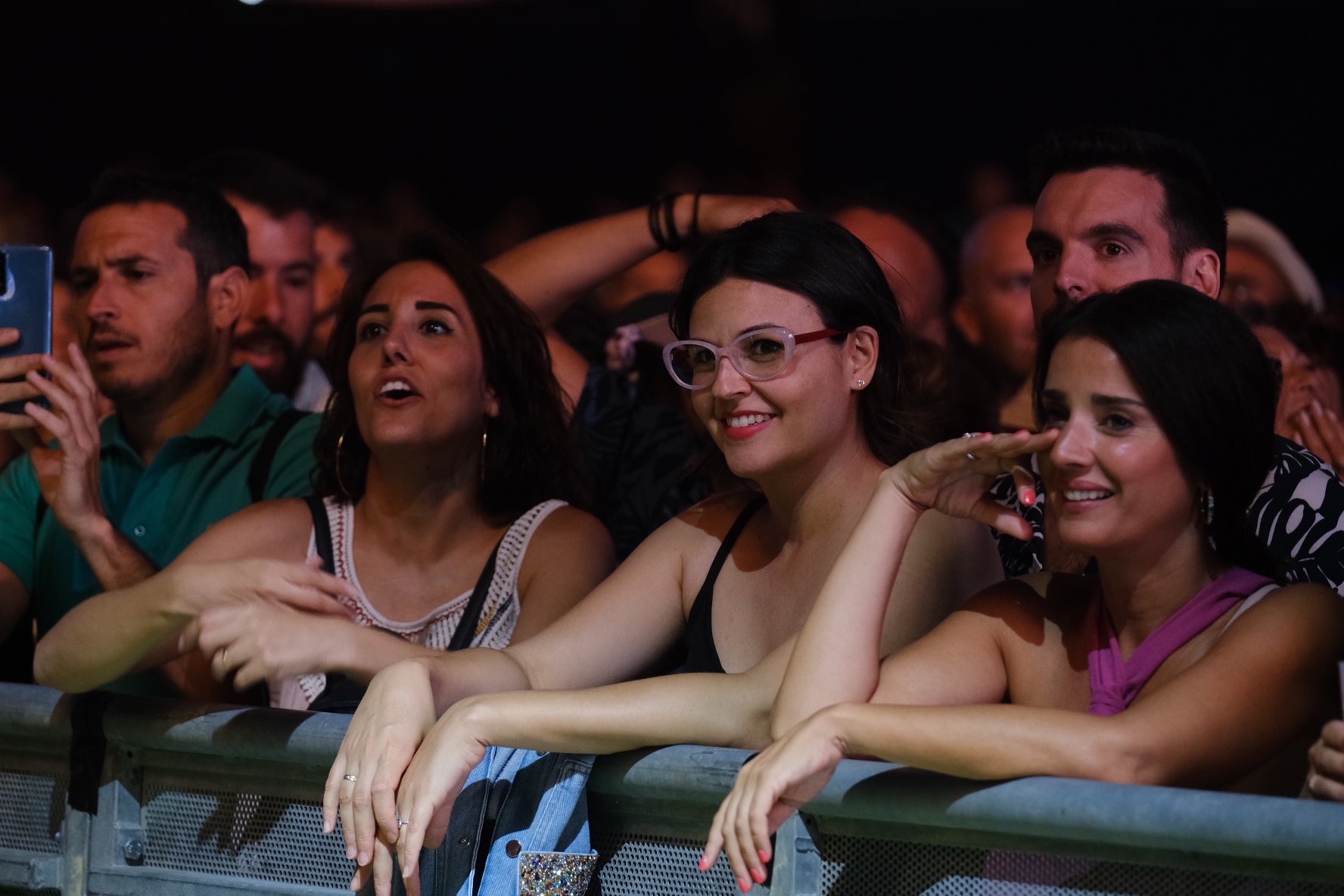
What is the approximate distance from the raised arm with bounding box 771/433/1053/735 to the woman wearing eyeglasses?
0.17 metres

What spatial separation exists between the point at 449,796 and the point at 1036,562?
1.18 meters

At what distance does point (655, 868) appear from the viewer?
6.68ft

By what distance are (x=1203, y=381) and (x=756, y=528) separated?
2.97 ft

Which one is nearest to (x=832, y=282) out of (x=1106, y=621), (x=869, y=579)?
(x=869, y=579)

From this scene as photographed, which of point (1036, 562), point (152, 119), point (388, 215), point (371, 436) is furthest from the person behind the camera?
point (152, 119)

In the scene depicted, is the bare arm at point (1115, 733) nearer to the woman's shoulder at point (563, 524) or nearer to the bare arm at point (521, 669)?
the bare arm at point (521, 669)

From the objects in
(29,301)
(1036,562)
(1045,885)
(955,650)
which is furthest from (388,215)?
(1045,885)

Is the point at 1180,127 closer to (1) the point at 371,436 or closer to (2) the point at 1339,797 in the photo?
(1) the point at 371,436

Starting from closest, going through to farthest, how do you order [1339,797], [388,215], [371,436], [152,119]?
[1339,797] < [371,436] < [388,215] < [152,119]

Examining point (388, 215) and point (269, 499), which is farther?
point (388, 215)

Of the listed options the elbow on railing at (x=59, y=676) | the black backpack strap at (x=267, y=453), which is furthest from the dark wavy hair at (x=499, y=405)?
the elbow on railing at (x=59, y=676)

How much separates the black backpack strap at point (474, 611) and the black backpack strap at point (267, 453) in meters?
0.71

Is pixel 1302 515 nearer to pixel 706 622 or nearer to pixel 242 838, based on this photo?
pixel 706 622

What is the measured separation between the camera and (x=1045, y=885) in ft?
5.70
